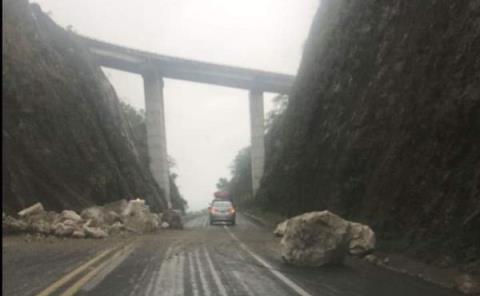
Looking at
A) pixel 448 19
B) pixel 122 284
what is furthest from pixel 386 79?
pixel 122 284

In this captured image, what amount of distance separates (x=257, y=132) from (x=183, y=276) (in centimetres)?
5912

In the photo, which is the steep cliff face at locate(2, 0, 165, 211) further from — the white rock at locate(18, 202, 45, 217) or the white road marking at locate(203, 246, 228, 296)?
the white road marking at locate(203, 246, 228, 296)

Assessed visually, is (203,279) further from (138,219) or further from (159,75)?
(159,75)

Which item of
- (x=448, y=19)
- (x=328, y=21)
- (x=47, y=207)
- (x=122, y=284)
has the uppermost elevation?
(x=328, y=21)

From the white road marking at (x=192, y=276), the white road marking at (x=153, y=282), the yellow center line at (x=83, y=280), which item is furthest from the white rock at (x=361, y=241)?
the yellow center line at (x=83, y=280)

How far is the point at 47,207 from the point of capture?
1007 inches

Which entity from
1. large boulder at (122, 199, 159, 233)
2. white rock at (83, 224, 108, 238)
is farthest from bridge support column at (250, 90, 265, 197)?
white rock at (83, 224, 108, 238)

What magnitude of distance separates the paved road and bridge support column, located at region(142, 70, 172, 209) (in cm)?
4490

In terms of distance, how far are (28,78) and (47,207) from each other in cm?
828

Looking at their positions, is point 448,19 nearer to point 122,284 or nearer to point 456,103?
point 456,103

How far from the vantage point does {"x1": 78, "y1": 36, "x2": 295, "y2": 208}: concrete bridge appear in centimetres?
6003

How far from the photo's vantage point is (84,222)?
24469 millimetres

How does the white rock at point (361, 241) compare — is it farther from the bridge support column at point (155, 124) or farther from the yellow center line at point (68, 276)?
the bridge support column at point (155, 124)

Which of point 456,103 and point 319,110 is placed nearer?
point 456,103
